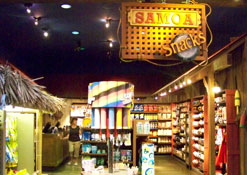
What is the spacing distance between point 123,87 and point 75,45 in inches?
325

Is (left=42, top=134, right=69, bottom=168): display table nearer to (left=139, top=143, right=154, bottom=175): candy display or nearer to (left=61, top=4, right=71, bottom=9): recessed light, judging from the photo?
(left=61, top=4, right=71, bottom=9): recessed light

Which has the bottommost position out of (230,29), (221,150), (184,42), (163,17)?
(221,150)

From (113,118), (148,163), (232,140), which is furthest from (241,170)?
(113,118)

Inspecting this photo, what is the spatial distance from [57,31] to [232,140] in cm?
614

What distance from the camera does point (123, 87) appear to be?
435 cm

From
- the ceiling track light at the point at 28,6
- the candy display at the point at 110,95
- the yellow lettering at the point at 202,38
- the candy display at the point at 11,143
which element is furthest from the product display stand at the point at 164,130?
the yellow lettering at the point at 202,38

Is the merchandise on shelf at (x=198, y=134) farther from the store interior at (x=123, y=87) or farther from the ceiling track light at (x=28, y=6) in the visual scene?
the ceiling track light at (x=28, y=6)

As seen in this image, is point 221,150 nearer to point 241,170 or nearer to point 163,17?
point 241,170

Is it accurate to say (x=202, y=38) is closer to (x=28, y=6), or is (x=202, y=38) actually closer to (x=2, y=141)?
(x=2, y=141)

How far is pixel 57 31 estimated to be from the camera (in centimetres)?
1022

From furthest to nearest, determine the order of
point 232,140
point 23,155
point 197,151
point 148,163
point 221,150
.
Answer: point 197,151, point 221,150, point 232,140, point 23,155, point 148,163

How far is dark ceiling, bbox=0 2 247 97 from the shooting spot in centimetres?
830

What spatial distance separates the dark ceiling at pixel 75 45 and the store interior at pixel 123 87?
39mm

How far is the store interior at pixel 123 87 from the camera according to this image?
323cm
